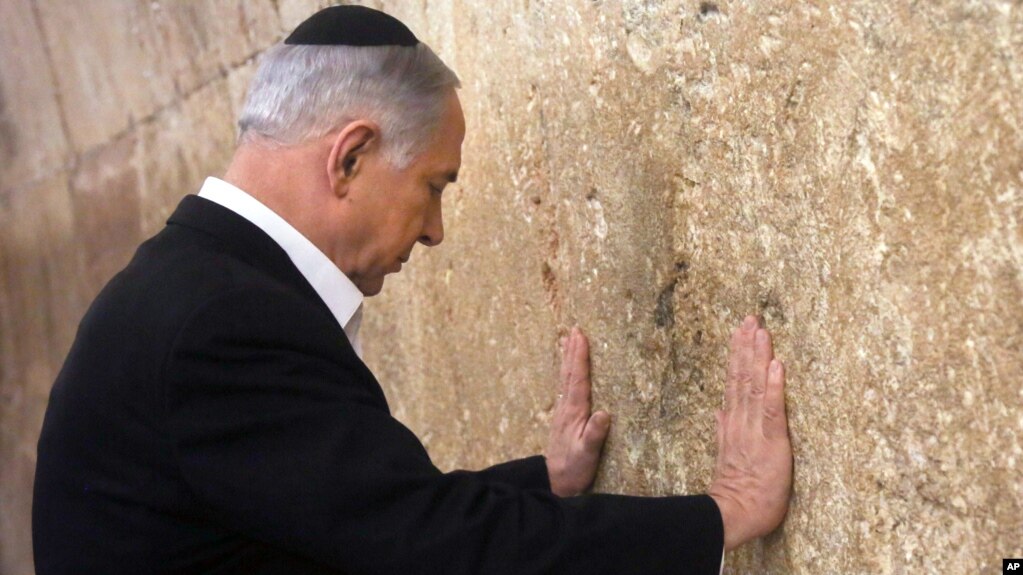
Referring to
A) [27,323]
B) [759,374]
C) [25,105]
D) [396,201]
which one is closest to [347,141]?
[396,201]

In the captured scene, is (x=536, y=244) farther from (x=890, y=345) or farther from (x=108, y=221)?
(x=108, y=221)

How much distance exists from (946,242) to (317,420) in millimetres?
842

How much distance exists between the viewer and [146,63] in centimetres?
542

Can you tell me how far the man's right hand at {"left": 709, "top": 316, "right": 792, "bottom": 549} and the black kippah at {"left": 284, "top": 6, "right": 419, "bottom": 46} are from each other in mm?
729

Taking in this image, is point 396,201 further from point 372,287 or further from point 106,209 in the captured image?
point 106,209

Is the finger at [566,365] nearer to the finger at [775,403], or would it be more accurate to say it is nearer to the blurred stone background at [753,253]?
the blurred stone background at [753,253]

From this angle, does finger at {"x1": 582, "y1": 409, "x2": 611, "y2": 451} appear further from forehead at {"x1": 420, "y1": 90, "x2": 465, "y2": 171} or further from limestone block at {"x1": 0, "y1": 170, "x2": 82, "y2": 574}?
limestone block at {"x1": 0, "y1": 170, "x2": 82, "y2": 574}

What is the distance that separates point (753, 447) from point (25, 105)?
649cm

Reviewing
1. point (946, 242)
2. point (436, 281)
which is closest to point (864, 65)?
point (946, 242)

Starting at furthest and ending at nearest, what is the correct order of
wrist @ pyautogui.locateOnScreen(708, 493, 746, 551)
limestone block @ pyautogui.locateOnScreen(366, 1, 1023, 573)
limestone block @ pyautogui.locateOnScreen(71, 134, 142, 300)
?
limestone block @ pyautogui.locateOnScreen(71, 134, 142, 300) → wrist @ pyautogui.locateOnScreen(708, 493, 746, 551) → limestone block @ pyautogui.locateOnScreen(366, 1, 1023, 573)

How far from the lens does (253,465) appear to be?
1577 millimetres

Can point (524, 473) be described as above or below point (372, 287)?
below

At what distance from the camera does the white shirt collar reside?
182 centimetres

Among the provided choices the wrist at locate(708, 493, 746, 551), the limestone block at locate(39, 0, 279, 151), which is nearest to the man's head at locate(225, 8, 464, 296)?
the wrist at locate(708, 493, 746, 551)
